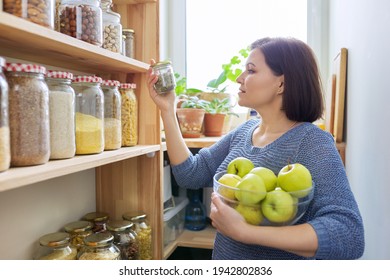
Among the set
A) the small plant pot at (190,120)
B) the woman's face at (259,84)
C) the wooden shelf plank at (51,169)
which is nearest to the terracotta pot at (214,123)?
the small plant pot at (190,120)

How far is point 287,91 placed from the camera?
0.97m

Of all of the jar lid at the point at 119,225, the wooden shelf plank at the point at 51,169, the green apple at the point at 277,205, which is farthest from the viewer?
the jar lid at the point at 119,225

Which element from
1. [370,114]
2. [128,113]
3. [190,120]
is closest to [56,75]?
[128,113]

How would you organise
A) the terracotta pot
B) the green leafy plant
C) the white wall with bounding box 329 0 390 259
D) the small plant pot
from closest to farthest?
1. the white wall with bounding box 329 0 390 259
2. the small plant pot
3. the terracotta pot
4. the green leafy plant

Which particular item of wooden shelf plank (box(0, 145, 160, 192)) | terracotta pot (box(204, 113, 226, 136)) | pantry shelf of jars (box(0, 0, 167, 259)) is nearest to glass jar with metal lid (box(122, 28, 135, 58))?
pantry shelf of jars (box(0, 0, 167, 259))

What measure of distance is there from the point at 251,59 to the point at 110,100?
41 cm

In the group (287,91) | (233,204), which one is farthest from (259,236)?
(287,91)

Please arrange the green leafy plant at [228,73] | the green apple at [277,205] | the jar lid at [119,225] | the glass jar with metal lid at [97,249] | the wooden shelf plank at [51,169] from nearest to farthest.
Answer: the wooden shelf plank at [51,169]
the green apple at [277,205]
the glass jar with metal lid at [97,249]
the jar lid at [119,225]
the green leafy plant at [228,73]

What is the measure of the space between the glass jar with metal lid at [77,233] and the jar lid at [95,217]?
9cm

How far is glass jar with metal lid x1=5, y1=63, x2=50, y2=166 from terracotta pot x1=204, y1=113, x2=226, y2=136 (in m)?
1.13

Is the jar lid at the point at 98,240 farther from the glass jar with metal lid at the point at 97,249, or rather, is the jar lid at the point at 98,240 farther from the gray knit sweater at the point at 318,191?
the gray knit sweater at the point at 318,191

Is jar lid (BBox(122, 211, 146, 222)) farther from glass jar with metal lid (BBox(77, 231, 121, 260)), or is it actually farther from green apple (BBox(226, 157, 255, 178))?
green apple (BBox(226, 157, 255, 178))

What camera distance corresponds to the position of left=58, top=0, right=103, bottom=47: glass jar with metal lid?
0.81m

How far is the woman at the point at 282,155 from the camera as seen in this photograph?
0.74m
